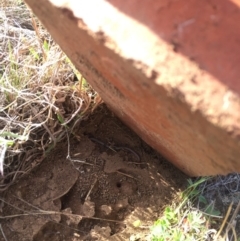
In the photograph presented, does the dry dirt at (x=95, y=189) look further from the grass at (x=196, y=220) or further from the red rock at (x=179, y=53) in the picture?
the red rock at (x=179, y=53)

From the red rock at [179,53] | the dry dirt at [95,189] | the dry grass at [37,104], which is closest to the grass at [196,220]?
the dry dirt at [95,189]

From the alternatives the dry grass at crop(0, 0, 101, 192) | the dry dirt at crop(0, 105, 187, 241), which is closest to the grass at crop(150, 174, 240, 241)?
the dry dirt at crop(0, 105, 187, 241)

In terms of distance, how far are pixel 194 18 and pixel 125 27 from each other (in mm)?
116

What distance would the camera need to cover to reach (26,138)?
1508mm

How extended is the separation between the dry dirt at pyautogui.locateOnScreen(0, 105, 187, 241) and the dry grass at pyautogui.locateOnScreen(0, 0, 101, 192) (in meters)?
0.05

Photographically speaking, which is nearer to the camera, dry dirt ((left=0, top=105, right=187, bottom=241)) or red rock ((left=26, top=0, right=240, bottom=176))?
red rock ((left=26, top=0, right=240, bottom=176))

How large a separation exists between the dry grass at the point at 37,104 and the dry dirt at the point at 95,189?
0.05 meters

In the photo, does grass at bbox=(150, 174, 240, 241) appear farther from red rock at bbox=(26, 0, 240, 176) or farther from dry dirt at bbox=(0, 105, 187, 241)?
red rock at bbox=(26, 0, 240, 176)

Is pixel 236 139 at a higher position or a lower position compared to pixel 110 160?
higher

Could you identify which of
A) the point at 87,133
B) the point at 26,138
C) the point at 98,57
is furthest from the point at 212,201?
the point at 98,57

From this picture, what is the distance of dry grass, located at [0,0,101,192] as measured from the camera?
61.4 inches

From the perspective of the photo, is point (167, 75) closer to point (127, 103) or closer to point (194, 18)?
point (194, 18)

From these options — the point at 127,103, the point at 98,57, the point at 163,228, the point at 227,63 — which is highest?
the point at 227,63

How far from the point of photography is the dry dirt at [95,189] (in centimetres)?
153
